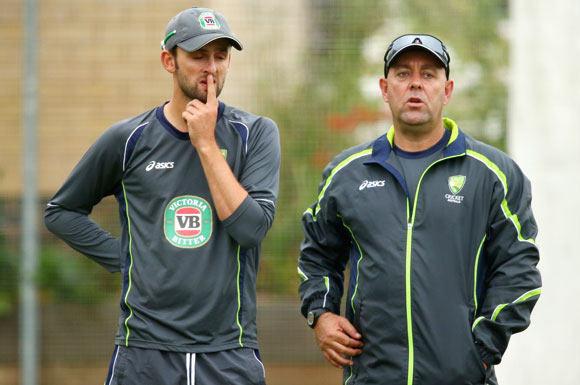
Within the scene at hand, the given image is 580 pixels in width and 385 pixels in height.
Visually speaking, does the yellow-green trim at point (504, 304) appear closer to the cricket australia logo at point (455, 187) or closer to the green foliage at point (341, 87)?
the cricket australia logo at point (455, 187)

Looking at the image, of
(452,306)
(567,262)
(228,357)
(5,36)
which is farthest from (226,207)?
(5,36)

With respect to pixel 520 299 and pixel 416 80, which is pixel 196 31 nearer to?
pixel 416 80

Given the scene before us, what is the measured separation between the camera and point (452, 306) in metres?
4.26

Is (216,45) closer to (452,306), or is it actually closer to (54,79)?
(452,306)

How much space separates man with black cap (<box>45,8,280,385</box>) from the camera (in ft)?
14.3

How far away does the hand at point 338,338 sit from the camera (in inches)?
173

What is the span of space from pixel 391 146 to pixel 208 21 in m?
0.91

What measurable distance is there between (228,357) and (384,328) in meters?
0.64

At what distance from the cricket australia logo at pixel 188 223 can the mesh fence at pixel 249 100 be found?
3.26m

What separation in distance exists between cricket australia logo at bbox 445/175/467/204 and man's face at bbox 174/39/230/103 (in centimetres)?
103

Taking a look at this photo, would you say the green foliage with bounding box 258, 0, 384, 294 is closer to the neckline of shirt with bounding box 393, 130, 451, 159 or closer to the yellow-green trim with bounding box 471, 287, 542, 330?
the neckline of shirt with bounding box 393, 130, 451, 159

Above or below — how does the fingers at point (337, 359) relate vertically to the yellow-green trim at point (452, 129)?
below

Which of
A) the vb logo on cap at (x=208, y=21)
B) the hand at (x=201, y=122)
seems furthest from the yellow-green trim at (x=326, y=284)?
the vb logo on cap at (x=208, y=21)

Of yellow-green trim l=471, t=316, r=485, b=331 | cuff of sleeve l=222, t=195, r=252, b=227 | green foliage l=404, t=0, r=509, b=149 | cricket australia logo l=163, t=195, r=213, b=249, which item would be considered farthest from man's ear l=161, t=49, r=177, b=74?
green foliage l=404, t=0, r=509, b=149
